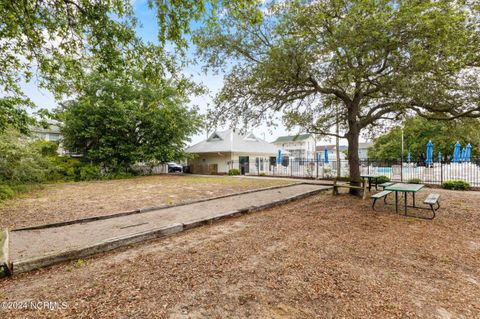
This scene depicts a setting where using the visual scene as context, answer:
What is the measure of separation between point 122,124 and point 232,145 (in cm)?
1024

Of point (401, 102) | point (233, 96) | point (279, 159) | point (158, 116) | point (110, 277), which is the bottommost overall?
point (110, 277)

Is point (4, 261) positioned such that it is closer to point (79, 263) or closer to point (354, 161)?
point (79, 263)

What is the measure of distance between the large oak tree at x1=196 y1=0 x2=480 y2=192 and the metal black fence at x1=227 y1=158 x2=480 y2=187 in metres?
6.70

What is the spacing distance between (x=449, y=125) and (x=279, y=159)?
18082mm

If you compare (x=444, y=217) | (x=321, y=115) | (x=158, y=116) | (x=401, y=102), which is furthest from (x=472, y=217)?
(x=158, y=116)

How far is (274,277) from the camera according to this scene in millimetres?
2992

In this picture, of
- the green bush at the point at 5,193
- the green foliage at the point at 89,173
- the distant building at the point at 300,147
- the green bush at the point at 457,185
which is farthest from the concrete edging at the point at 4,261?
the distant building at the point at 300,147

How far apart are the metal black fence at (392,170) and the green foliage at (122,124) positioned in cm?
672

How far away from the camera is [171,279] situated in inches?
116

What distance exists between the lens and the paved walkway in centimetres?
362

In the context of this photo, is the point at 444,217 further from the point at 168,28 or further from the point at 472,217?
the point at 168,28

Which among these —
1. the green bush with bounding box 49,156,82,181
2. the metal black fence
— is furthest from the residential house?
the green bush with bounding box 49,156,82,181

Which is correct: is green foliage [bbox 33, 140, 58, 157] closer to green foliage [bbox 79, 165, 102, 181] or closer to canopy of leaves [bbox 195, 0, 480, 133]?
green foliage [bbox 79, 165, 102, 181]

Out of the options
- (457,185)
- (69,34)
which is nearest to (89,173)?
(69,34)
